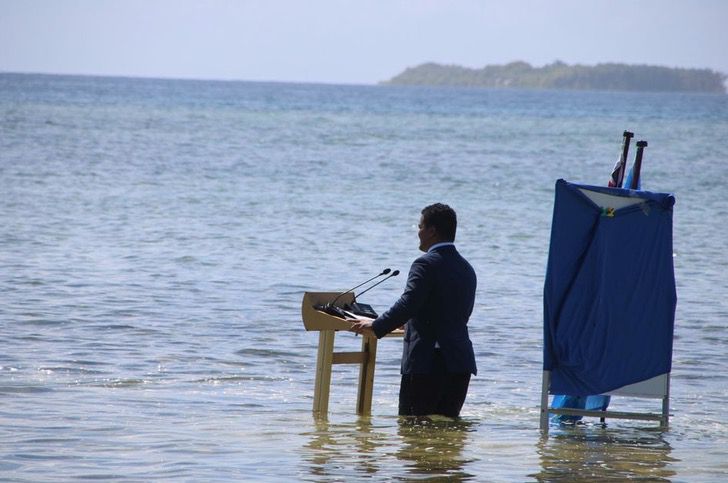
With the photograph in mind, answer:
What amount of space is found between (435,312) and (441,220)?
0.55 m

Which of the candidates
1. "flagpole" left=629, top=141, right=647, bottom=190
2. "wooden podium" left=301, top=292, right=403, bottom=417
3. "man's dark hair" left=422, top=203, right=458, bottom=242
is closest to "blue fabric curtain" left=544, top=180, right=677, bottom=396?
"flagpole" left=629, top=141, right=647, bottom=190

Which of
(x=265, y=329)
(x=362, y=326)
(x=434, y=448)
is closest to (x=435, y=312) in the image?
(x=362, y=326)

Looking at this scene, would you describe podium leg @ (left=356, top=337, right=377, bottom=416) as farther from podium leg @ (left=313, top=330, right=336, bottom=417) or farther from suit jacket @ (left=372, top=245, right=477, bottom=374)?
suit jacket @ (left=372, top=245, right=477, bottom=374)

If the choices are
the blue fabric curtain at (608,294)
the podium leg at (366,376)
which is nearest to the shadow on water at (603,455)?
the blue fabric curtain at (608,294)

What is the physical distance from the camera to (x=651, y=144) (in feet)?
181

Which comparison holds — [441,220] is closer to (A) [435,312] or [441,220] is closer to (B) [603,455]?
(A) [435,312]

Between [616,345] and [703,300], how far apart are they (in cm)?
726

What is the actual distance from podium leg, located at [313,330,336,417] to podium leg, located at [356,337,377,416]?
23 cm

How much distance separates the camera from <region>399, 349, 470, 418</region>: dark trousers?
7.77m

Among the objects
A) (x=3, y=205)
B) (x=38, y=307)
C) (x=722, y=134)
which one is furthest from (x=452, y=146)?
(x=38, y=307)

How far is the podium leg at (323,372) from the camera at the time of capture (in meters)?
8.05

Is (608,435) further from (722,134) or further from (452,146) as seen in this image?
(722,134)

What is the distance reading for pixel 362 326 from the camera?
769 cm

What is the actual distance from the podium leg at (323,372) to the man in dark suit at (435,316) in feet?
1.21
